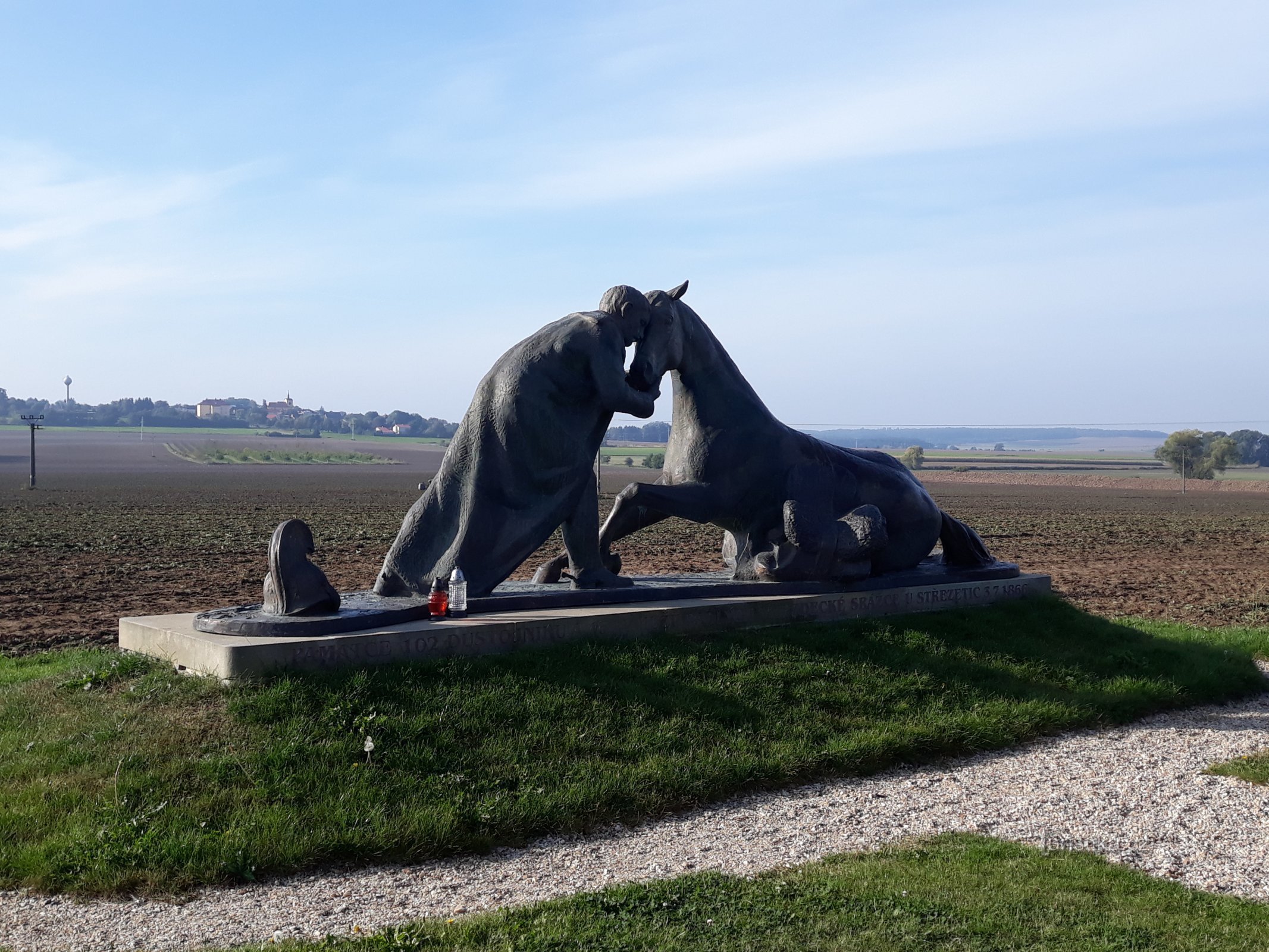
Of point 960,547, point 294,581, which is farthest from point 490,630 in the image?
point 960,547

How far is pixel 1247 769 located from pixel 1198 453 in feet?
314

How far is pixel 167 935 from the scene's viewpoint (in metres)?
5.17

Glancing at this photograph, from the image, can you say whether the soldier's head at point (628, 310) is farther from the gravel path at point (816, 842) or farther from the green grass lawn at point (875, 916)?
the green grass lawn at point (875, 916)

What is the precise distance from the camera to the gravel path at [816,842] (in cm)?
535

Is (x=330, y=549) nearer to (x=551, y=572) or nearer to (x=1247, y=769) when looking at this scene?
(x=551, y=572)

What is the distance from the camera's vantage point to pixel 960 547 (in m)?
12.1

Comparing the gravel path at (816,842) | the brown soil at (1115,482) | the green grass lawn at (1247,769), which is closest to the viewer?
the gravel path at (816,842)

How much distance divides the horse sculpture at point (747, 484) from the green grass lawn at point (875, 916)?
Result: 470cm

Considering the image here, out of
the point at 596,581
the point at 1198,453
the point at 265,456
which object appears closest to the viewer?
the point at 596,581

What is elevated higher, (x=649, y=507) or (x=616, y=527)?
(x=649, y=507)

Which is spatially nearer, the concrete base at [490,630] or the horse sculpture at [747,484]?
the concrete base at [490,630]

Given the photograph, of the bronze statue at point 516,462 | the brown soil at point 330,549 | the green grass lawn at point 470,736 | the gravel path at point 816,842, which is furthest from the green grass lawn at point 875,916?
the brown soil at point 330,549

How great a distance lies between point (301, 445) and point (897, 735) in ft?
477

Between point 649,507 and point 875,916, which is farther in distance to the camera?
point 649,507
